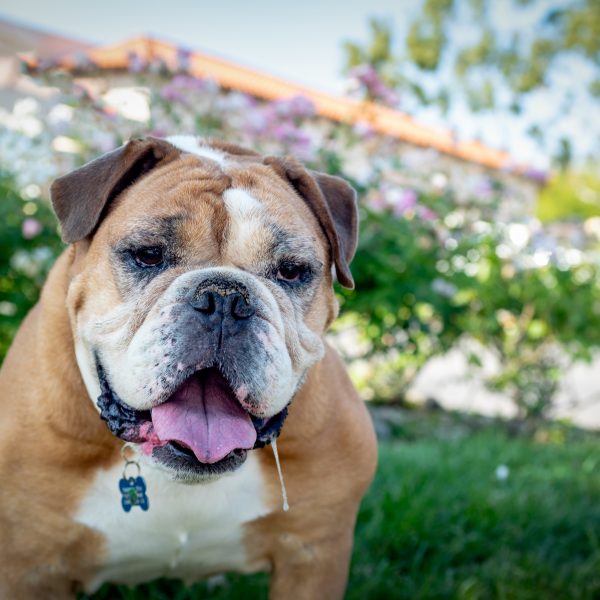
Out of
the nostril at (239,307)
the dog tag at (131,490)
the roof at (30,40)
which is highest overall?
the nostril at (239,307)

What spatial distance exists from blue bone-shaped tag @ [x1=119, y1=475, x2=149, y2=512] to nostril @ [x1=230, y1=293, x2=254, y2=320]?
2.16ft

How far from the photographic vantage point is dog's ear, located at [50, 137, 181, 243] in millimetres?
2287

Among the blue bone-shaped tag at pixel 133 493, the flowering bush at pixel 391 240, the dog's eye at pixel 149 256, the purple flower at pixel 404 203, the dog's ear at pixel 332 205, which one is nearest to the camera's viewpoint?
the dog's eye at pixel 149 256

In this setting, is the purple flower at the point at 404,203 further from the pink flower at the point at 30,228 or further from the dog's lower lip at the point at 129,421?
the dog's lower lip at the point at 129,421

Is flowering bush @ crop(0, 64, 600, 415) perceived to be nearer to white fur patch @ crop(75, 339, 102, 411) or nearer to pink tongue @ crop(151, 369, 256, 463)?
white fur patch @ crop(75, 339, 102, 411)

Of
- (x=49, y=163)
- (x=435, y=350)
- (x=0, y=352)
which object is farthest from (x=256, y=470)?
(x=435, y=350)

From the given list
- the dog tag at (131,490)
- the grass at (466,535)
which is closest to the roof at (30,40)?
the grass at (466,535)

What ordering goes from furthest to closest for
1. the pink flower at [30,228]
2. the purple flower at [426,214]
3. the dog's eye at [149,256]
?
the purple flower at [426,214] → the pink flower at [30,228] → the dog's eye at [149,256]

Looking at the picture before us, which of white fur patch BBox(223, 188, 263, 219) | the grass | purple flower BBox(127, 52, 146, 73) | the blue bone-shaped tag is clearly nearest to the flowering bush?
purple flower BBox(127, 52, 146, 73)

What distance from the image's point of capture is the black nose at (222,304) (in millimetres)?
2053

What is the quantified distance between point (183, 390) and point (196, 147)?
98cm

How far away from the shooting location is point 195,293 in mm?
2072

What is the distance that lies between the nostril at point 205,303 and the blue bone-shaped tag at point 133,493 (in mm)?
641

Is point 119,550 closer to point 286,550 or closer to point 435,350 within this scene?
point 286,550
